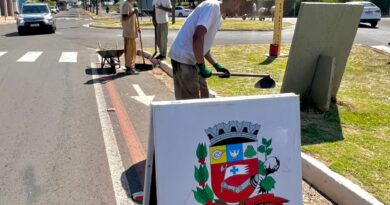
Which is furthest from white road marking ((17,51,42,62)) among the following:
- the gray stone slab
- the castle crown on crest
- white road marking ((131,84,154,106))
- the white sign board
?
the castle crown on crest

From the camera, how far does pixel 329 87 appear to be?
634cm

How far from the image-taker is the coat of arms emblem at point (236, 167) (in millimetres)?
2932

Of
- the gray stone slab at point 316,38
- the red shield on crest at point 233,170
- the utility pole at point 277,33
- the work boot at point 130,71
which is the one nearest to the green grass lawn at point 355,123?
the gray stone slab at point 316,38

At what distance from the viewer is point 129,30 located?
1027 cm

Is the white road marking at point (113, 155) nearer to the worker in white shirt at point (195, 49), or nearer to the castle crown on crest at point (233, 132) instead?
the worker in white shirt at point (195, 49)

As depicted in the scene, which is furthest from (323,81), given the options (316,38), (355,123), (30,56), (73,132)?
(30,56)

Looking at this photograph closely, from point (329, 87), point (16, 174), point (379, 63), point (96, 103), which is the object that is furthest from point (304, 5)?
point (379, 63)

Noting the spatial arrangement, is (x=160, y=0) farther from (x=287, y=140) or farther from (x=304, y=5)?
(x=287, y=140)

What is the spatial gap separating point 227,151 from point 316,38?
3.99 metres

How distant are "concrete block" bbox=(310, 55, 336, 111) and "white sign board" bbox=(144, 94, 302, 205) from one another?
3.42m

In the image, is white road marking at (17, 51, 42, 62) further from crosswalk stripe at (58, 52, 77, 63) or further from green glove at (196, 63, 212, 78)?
green glove at (196, 63, 212, 78)

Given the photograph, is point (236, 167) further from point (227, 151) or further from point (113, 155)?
point (113, 155)

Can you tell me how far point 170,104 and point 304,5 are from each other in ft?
13.2

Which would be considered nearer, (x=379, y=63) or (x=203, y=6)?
(x=203, y=6)
